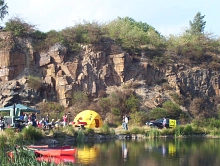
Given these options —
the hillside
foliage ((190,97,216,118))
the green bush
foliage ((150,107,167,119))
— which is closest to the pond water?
the green bush

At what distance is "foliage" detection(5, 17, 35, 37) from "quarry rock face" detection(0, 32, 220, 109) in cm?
100

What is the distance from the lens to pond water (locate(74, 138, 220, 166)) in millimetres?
24484

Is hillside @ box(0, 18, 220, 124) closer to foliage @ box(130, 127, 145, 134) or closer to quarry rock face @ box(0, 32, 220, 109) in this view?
quarry rock face @ box(0, 32, 220, 109)

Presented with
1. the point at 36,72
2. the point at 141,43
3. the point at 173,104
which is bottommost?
the point at 173,104

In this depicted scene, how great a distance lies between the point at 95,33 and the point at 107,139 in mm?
22708

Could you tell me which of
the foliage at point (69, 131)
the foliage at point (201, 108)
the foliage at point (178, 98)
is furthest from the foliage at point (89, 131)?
the foliage at point (201, 108)

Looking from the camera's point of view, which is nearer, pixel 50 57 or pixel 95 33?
pixel 50 57

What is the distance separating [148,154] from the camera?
1109 inches

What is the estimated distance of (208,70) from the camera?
2295 inches

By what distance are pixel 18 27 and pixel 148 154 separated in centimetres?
3235

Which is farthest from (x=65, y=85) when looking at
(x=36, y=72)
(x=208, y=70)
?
(x=208, y=70)

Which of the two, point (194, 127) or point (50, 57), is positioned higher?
point (50, 57)

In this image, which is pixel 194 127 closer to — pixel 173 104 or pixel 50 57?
pixel 173 104

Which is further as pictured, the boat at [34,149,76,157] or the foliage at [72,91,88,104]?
the foliage at [72,91,88,104]
